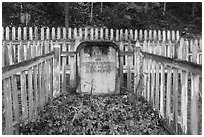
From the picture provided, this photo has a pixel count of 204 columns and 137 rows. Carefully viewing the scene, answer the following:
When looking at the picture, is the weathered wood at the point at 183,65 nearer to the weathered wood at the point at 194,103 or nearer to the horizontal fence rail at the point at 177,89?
the horizontal fence rail at the point at 177,89

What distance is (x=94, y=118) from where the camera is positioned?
15.5ft

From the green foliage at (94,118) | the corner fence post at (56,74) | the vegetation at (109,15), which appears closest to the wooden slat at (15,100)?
the green foliage at (94,118)

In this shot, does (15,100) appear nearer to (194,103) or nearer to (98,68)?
(194,103)

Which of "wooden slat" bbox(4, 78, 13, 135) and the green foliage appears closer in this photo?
"wooden slat" bbox(4, 78, 13, 135)

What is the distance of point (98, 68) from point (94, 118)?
179 centimetres

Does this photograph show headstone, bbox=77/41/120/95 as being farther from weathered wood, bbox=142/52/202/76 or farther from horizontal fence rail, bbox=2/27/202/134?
weathered wood, bbox=142/52/202/76

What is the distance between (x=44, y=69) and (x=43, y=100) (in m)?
0.63

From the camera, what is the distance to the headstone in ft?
20.3

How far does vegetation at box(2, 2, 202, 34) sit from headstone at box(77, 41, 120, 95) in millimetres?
7874

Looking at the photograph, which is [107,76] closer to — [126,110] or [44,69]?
[126,110]

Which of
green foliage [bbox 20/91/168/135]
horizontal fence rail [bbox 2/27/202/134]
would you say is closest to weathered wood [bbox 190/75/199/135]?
horizontal fence rail [bbox 2/27/202/134]

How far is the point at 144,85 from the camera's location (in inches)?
233

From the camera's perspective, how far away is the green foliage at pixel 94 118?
422 centimetres

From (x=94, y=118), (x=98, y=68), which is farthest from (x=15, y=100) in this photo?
(x=98, y=68)
